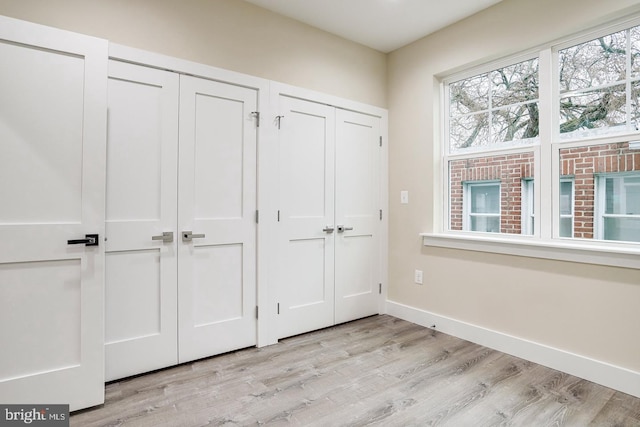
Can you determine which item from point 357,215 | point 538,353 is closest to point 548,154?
point 538,353

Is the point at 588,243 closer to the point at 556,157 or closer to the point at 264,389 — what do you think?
the point at 556,157

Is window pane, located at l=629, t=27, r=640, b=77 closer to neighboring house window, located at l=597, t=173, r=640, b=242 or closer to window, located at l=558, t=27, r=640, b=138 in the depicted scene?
window, located at l=558, t=27, r=640, b=138

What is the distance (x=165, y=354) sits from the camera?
2.33 meters

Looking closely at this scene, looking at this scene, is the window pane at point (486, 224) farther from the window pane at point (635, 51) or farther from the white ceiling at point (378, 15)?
the white ceiling at point (378, 15)

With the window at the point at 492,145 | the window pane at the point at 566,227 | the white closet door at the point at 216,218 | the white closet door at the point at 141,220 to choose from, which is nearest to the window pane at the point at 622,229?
the window pane at the point at 566,227

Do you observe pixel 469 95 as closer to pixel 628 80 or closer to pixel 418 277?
pixel 628 80

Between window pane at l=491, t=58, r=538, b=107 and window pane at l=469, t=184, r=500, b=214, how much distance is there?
696 millimetres

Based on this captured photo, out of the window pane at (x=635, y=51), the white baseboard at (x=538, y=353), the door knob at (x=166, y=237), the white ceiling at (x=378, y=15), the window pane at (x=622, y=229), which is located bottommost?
the white baseboard at (x=538, y=353)

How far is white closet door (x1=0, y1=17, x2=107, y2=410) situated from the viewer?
1726 mm

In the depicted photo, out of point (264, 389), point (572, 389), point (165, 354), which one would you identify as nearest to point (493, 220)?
point (572, 389)

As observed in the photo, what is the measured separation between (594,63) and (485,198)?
1.17 meters

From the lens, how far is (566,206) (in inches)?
96.2

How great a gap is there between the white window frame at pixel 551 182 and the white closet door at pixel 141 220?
2335 millimetres

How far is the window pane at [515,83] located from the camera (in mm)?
2654
